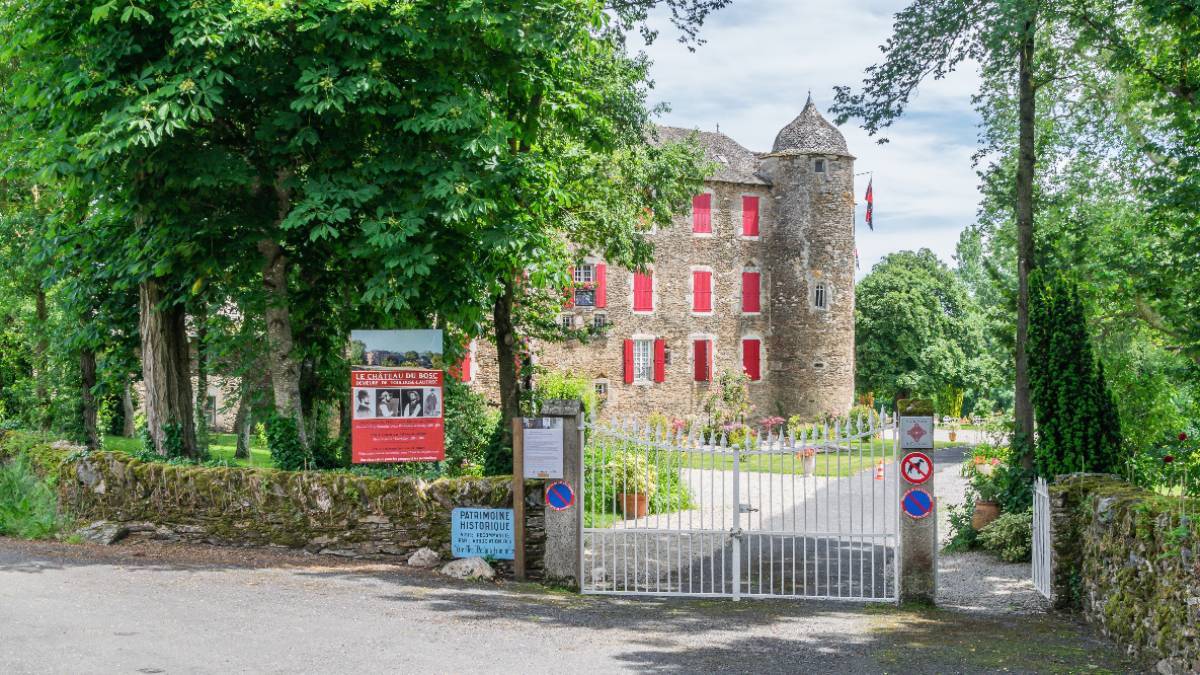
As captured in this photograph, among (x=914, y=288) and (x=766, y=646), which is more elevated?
(x=914, y=288)

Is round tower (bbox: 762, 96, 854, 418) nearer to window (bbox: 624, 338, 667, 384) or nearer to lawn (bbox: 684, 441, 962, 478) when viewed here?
lawn (bbox: 684, 441, 962, 478)

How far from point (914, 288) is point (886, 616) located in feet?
132

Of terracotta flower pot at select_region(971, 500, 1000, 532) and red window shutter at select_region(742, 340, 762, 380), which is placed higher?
red window shutter at select_region(742, 340, 762, 380)

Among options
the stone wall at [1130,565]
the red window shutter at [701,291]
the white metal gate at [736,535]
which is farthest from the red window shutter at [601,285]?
the stone wall at [1130,565]

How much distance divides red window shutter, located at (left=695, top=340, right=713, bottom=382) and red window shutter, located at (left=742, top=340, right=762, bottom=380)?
4.94ft

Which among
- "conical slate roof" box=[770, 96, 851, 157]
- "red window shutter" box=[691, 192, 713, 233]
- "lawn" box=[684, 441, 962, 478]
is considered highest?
"conical slate roof" box=[770, 96, 851, 157]

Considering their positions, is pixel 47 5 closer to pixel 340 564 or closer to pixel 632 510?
pixel 340 564

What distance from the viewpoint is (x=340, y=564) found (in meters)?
10.8

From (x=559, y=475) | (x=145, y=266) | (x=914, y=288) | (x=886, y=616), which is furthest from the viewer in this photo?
(x=914, y=288)

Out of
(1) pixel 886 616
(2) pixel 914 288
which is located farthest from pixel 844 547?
(2) pixel 914 288

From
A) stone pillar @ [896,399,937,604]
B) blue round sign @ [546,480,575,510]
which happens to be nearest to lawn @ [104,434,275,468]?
blue round sign @ [546,480,575,510]

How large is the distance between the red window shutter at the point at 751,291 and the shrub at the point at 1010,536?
2536 centimetres

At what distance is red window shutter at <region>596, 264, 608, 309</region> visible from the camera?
3597 centimetres

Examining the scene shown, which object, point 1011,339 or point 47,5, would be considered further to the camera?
point 1011,339
